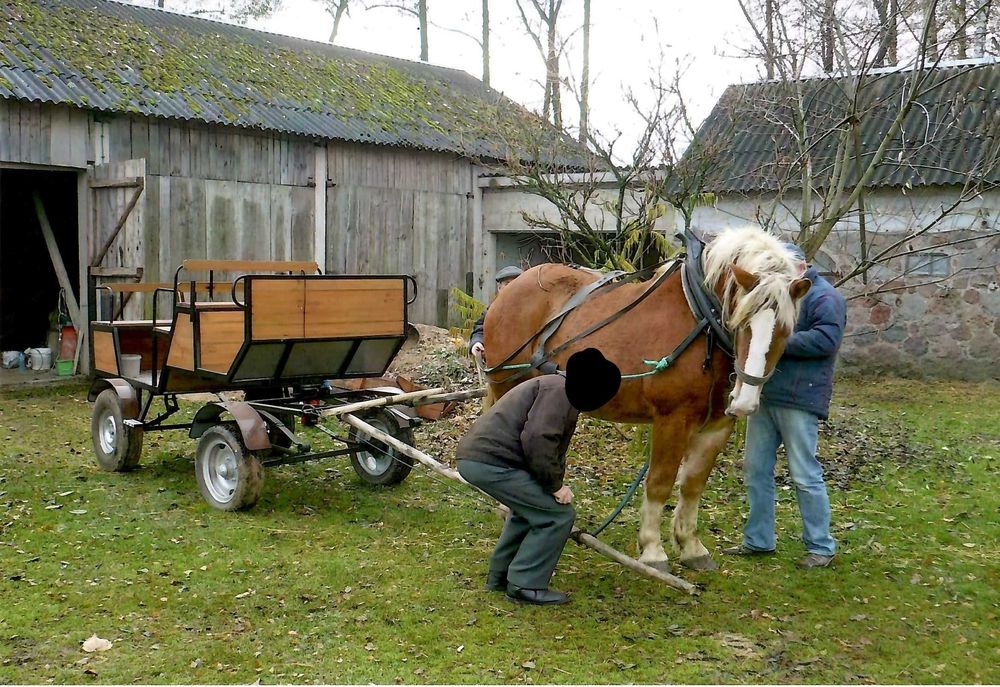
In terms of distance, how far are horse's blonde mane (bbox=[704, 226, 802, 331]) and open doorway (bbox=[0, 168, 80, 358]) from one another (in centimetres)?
1145

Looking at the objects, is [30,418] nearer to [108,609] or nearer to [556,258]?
[108,609]

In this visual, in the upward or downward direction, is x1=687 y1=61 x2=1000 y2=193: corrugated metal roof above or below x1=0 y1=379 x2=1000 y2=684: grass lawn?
above

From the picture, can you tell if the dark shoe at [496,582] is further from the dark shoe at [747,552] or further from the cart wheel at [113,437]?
the cart wheel at [113,437]

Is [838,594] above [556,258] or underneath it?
underneath

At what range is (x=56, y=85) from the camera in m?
10.8

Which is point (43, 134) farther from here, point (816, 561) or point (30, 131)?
point (816, 561)

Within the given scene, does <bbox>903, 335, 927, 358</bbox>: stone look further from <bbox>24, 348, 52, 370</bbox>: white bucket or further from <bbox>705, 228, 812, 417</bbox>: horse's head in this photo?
<bbox>24, 348, 52, 370</bbox>: white bucket

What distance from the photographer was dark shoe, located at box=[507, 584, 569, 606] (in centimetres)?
475

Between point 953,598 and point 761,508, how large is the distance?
3.69 ft

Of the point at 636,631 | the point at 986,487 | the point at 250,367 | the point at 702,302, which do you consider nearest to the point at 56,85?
the point at 250,367

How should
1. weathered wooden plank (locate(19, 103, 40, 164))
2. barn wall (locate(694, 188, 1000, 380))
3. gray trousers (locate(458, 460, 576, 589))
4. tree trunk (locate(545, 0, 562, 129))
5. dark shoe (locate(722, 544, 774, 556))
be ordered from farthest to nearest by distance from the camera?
barn wall (locate(694, 188, 1000, 380))
weathered wooden plank (locate(19, 103, 40, 164))
tree trunk (locate(545, 0, 562, 129))
dark shoe (locate(722, 544, 774, 556))
gray trousers (locate(458, 460, 576, 589))

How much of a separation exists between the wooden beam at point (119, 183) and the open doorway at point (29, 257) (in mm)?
3195

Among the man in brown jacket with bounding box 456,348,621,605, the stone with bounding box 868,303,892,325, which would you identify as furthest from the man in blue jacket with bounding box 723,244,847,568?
the stone with bounding box 868,303,892,325

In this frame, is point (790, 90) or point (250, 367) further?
point (790, 90)
